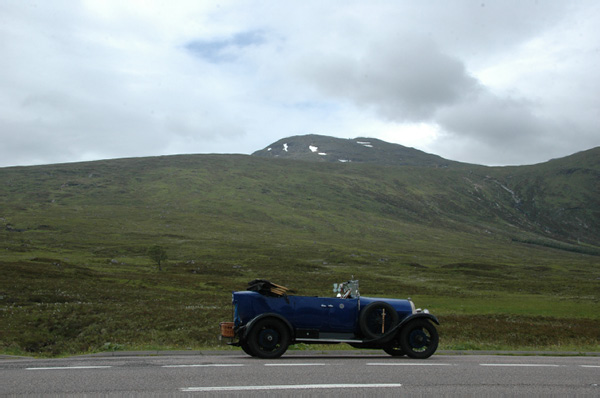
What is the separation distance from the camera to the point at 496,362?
16.6 meters

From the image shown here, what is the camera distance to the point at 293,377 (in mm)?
12398

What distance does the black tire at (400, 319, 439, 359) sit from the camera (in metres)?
17.3

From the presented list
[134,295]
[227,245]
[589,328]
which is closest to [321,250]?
[227,245]

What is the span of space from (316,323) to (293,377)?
4.59 m

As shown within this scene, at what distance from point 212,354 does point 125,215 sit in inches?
7161

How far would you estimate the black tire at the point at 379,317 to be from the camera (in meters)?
17.1

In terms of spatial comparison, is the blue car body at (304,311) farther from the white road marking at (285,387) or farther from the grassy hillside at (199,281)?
the grassy hillside at (199,281)

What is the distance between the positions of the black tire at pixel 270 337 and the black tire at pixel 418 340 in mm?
4232

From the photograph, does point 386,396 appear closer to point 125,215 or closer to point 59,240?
point 59,240

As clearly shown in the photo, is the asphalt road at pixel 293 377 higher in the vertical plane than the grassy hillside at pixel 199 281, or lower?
higher

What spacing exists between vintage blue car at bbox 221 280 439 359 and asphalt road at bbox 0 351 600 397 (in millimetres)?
696

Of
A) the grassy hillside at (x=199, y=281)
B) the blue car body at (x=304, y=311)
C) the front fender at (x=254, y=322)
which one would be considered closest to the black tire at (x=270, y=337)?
the front fender at (x=254, y=322)

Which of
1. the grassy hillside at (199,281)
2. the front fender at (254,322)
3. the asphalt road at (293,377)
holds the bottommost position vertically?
the grassy hillside at (199,281)

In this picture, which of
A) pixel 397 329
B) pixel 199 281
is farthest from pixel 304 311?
pixel 199 281
